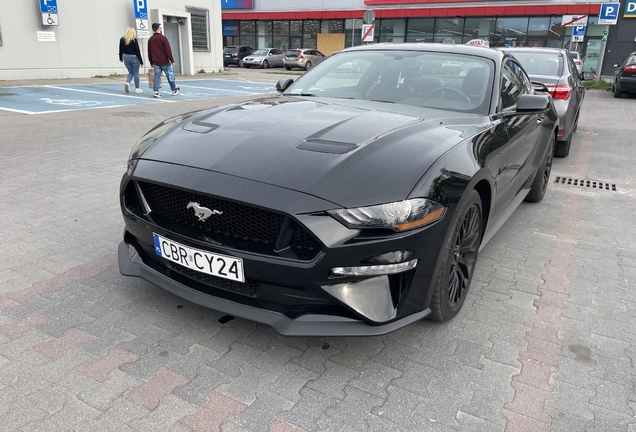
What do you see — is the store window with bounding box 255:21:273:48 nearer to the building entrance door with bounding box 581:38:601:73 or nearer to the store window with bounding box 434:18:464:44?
the store window with bounding box 434:18:464:44

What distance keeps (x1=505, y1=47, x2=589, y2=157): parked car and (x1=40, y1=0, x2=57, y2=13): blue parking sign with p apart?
13914 mm

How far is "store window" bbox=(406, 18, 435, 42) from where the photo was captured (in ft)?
106

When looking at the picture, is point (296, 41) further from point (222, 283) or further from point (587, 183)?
point (222, 283)

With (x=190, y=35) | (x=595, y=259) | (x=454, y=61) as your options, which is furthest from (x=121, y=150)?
(x=190, y=35)

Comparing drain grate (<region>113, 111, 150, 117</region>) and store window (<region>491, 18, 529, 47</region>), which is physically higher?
store window (<region>491, 18, 529, 47</region>)

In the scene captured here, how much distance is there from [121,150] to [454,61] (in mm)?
5130

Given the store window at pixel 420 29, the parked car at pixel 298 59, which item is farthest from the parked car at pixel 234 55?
the store window at pixel 420 29

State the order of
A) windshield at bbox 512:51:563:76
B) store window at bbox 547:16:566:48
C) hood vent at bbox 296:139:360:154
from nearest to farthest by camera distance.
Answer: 1. hood vent at bbox 296:139:360:154
2. windshield at bbox 512:51:563:76
3. store window at bbox 547:16:566:48

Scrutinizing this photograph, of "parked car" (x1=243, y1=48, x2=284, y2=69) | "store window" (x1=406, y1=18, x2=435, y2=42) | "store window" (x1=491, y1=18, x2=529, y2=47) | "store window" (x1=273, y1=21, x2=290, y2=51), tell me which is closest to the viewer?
"store window" (x1=491, y1=18, x2=529, y2=47)

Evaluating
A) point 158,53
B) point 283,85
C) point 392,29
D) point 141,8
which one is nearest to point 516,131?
point 283,85

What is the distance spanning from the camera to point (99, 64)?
17891 mm

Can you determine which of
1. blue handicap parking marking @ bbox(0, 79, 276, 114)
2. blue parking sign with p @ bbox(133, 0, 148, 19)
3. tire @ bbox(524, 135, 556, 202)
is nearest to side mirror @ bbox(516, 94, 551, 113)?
tire @ bbox(524, 135, 556, 202)

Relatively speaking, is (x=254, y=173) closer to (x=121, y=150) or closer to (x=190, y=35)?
(x=121, y=150)

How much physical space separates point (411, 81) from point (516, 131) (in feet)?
2.81
